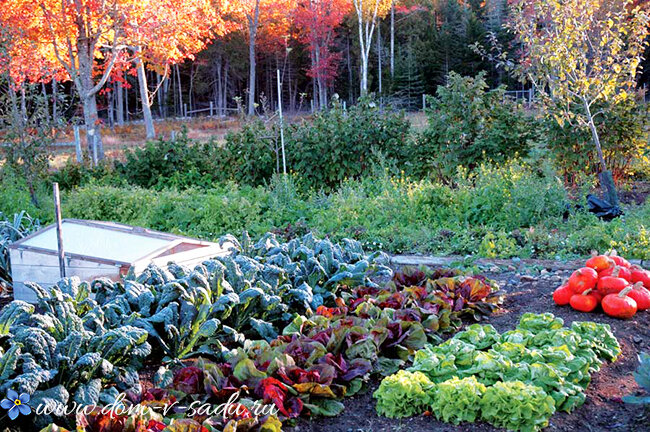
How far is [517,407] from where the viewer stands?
267 centimetres

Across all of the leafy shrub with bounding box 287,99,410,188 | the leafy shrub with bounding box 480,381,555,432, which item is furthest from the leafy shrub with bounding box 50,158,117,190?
the leafy shrub with bounding box 480,381,555,432

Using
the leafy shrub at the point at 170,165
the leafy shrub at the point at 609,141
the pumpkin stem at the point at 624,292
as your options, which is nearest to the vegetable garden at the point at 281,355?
the pumpkin stem at the point at 624,292

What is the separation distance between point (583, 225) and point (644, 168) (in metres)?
3.29

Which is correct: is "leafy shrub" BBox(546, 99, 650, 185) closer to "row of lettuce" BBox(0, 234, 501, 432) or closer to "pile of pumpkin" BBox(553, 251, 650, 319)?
"pile of pumpkin" BBox(553, 251, 650, 319)

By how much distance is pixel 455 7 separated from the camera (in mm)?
39406

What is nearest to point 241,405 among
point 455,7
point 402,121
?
point 402,121

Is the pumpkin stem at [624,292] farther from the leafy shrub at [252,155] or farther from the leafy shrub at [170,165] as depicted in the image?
the leafy shrub at [170,165]

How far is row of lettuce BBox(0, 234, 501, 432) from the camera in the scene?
9.43 feet

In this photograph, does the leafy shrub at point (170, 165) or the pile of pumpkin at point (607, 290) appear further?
the leafy shrub at point (170, 165)

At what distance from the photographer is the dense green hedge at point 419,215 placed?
21.0 ft

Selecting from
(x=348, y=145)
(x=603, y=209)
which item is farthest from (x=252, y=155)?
(x=603, y=209)

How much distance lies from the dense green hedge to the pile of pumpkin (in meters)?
1.56

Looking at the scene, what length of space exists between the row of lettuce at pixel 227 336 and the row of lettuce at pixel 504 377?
0.30 m

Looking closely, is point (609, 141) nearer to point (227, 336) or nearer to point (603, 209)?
point (603, 209)
